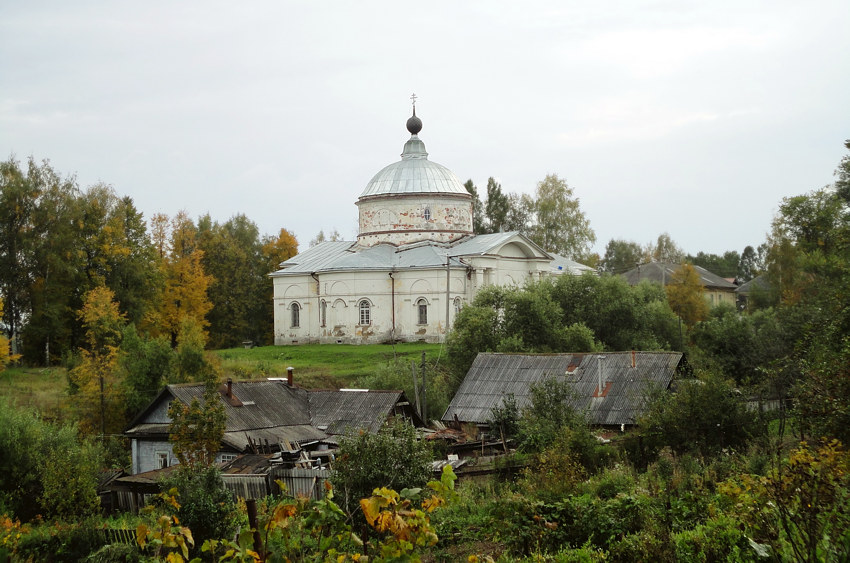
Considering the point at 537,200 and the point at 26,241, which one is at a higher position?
the point at 537,200

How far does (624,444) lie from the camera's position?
62.3 feet

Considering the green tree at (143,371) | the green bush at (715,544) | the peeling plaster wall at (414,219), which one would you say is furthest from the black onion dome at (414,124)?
the green bush at (715,544)

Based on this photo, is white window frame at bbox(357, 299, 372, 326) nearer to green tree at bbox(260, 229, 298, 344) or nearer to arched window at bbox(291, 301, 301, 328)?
arched window at bbox(291, 301, 301, 328)

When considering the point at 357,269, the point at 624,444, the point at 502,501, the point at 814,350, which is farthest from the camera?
the point at 357,269

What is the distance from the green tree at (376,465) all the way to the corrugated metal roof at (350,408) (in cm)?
941

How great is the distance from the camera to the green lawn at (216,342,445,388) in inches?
1293

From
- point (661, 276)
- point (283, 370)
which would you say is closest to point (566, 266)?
point (283, 370)

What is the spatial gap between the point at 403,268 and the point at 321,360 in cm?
766

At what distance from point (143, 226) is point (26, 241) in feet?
18.7

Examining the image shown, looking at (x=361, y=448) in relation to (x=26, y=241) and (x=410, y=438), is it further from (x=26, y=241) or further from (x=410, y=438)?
(x=26, y=241)

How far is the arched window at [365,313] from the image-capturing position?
143ft

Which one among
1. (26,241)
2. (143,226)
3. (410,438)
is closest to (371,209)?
(143,226)

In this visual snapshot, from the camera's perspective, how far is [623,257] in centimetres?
8700

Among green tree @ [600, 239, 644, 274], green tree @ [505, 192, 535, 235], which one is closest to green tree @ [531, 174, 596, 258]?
green tree @ [505, 192, 535, 235]
